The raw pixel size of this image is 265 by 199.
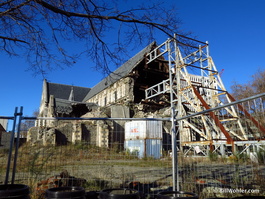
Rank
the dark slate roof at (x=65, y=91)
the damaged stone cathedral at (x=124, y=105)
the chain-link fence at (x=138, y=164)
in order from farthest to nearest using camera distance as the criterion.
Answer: the dark slate roof at (x=65, y=91), the damaged stone cathedral at (x=124, y=105), the chain-link fence at (x=138, y=164)

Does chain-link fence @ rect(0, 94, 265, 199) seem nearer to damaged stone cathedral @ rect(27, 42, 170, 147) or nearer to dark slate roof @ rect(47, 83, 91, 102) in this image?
damaged stone cathedral @ rect(27, 42, 170, 147)

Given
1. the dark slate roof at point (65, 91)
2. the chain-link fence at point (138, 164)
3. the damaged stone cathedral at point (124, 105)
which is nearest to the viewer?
the chain-link fence at point (138, 164)

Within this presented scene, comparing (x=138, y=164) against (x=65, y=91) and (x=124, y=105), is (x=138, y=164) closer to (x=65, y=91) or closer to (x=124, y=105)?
(x=124, y=105)

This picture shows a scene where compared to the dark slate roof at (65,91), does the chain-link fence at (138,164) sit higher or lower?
lower

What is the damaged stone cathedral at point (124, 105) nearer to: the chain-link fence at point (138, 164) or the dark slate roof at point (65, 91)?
the dark slate roof at point (65, 91)

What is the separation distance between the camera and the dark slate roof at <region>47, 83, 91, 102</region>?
37750 mm

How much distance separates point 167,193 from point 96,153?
7.55 feet

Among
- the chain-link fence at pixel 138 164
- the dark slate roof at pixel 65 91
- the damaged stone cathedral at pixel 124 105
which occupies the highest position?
the dark slate roof at pixel 65 91

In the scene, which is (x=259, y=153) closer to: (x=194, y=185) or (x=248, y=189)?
(x=248, y=189)

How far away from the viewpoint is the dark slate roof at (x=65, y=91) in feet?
124

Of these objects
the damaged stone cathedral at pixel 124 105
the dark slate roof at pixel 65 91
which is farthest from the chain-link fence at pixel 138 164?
the dark slate roof at pixel 65 91

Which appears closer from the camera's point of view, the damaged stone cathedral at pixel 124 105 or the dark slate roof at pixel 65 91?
the damaged stone cathedral at pixel 124 105

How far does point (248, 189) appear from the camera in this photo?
387 cm

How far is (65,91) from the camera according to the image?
3934 centimetres
